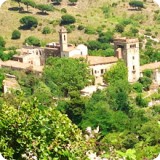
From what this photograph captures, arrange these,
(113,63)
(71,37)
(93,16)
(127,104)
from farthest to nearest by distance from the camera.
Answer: (93,16) < (71,37) < (113,63) < (127,104)

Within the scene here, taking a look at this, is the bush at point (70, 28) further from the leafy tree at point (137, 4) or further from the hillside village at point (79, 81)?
the leafy tree at point (137, 4)

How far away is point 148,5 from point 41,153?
33512 mm

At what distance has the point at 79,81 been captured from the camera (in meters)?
19.7

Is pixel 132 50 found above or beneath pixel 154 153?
beneath

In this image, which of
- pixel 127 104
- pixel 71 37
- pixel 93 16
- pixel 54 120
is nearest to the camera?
pixel 54 120

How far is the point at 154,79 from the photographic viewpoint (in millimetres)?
21984

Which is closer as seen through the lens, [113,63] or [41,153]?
[41,153]

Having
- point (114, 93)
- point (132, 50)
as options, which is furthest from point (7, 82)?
point (132, 50)

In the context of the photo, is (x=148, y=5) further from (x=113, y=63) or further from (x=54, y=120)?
(x=54, y=120)

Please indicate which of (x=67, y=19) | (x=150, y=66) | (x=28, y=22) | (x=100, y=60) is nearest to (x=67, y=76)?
(x=100, y=60)

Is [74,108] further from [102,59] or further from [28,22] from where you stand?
[28,22]

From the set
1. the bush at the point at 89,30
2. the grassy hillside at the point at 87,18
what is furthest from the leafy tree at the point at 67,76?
the bush at the point at 89,30

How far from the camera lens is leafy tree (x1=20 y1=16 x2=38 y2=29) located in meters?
31.1

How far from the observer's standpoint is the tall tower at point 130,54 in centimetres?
2130
